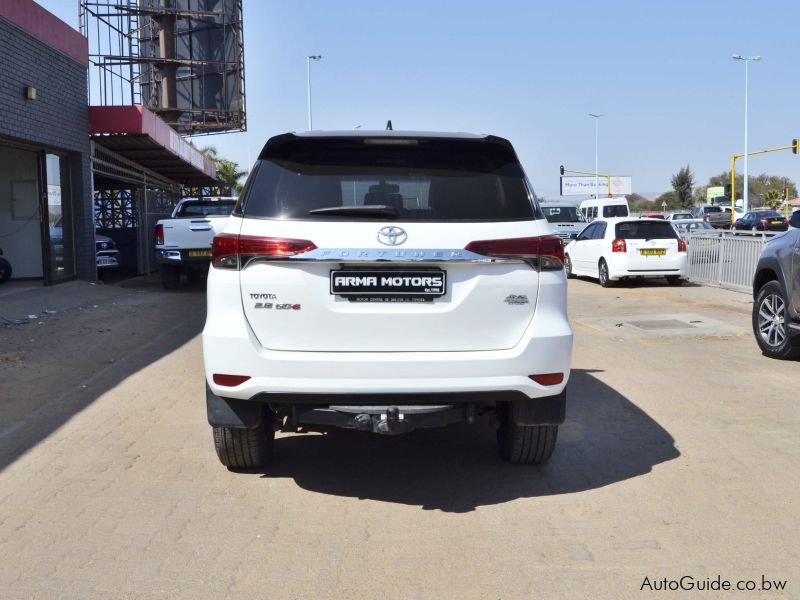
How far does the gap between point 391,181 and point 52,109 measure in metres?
13.7

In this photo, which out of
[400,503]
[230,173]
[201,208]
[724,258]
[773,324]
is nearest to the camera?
[400,503]

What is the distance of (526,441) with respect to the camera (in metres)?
5.26

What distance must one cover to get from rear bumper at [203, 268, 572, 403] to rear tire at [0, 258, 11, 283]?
1533 centimetres

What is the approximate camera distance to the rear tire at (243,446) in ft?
16.7

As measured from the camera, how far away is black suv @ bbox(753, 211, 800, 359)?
28.6ft

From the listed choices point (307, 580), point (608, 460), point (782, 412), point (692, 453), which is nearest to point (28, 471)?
point (307, 580)

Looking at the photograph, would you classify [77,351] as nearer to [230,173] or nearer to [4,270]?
[4,270]

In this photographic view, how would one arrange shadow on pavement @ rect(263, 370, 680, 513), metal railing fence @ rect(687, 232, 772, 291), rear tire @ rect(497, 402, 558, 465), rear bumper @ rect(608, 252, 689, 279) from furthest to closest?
1. rear bumper @ rect(608, 252, 689, 279)
2. metal railing fence @ rect(687, 232, 772, 291)
3. rear tire @ rect(497, 402, 558, 465)
4. shadow on pavement @ rect(263, 370, 680, 513)

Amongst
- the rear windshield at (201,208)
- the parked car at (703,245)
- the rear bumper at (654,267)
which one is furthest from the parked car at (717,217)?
the rear windshield at (201,208)

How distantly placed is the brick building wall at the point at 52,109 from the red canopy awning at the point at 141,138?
1.37ft

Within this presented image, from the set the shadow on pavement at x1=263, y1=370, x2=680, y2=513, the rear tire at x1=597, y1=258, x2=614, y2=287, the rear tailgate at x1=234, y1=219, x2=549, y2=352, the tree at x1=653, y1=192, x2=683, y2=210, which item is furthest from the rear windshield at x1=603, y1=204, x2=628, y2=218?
the tree at x1=653, y1=192, x2=683, y2=210

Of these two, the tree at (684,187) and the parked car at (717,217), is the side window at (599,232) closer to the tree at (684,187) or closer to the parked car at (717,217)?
the parked car at (717,217)

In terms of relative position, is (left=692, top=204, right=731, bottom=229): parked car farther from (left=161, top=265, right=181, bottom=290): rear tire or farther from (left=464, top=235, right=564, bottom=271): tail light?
(left=464, top=235, right=564, bottom=271): tail light

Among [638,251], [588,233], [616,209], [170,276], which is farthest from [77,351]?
[616,209]
